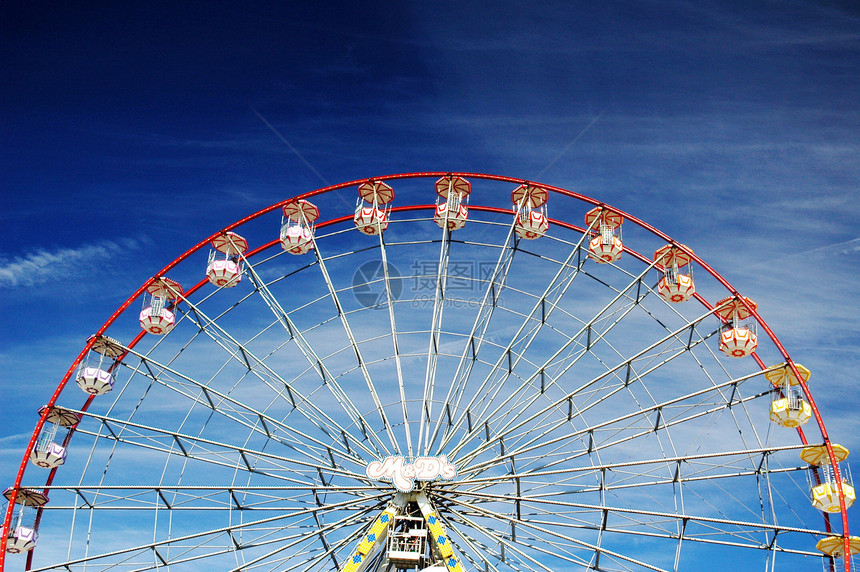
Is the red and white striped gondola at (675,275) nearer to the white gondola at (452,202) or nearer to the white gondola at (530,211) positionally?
the white gondola at (530,211)

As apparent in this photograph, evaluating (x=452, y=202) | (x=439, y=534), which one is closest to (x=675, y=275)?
(x=452, y=202)

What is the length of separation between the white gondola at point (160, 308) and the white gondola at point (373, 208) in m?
5.88

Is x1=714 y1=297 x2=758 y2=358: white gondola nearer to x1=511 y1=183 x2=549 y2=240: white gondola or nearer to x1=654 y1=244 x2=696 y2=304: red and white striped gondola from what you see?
x1=654 y1=244 x2=696 y2=304: red and white striped gondola

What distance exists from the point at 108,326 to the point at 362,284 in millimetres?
7516

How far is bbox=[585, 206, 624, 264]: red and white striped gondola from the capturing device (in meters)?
23.8

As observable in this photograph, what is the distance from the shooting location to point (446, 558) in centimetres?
1912

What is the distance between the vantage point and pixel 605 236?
23812 mm

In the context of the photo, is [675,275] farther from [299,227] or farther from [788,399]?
[299,227]

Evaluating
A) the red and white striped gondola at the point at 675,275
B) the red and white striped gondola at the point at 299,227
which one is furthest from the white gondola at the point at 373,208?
the red and white striped gondola at the point at 675,275

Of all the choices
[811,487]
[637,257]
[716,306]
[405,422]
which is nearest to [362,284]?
[405,422]

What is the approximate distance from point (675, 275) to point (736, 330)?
231 cm

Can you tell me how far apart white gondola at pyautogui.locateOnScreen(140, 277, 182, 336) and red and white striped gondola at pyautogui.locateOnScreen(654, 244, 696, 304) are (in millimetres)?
14283

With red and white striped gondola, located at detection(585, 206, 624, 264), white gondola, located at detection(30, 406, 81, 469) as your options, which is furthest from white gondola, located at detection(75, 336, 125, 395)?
red and white striped gondola, located at detection(585, 206, 624, 264)

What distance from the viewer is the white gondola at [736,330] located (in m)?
22.3
